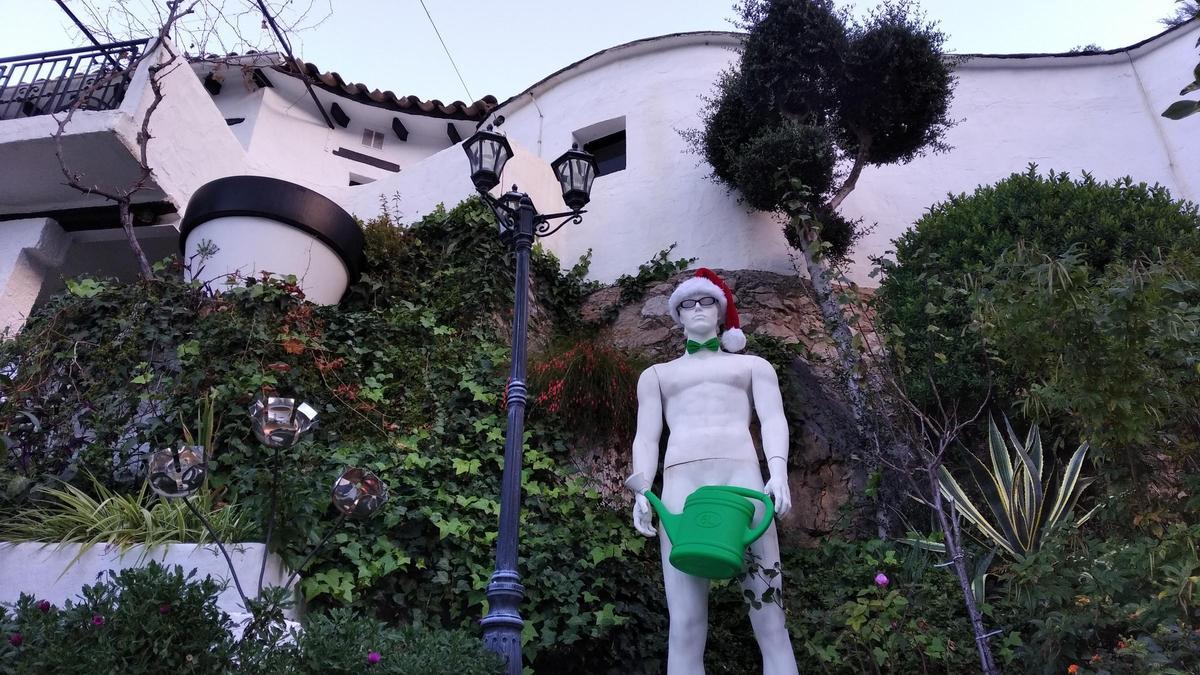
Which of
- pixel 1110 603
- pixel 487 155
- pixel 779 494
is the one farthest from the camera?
pixel 487 155

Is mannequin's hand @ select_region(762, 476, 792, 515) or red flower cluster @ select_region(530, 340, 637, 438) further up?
red flower cluster @ select_region(530, 340, 637, 438)

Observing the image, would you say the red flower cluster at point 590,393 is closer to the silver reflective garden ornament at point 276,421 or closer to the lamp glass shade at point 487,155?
the lamp glass shade at point 487,155

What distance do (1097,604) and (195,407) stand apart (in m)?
5.33

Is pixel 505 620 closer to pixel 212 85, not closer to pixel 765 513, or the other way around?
pixel 765 513

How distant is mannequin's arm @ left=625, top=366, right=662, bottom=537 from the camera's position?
480cm

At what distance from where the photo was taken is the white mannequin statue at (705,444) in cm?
473

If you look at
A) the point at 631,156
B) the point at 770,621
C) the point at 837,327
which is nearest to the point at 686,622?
the point at 770,621

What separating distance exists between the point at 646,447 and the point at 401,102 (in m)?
9.64

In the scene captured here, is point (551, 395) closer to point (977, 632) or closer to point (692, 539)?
point (692, 539)

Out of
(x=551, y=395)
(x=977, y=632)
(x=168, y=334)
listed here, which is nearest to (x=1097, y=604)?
(x=977, y=632)

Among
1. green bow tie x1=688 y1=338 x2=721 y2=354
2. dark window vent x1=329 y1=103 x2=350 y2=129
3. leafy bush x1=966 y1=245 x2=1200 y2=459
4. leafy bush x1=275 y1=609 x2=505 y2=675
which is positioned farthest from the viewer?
dark window vent x1=329 y1=103 x2=350 y2=129

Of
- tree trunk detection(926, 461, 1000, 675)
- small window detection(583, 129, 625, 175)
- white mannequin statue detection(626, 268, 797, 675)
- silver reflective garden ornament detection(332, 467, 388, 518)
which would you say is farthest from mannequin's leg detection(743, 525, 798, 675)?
small window detection(583, 129, 625, 175)

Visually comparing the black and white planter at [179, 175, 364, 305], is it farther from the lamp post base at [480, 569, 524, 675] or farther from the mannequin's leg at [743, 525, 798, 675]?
the mannequin's leg at [743, 525, 798, 675]

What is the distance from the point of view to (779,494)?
4.69 meters
